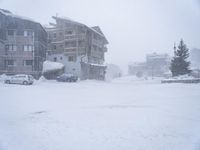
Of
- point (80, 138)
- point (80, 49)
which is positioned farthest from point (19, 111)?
point (80, 49)

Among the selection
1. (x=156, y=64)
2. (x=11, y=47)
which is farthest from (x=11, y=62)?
(x=156, y=64)

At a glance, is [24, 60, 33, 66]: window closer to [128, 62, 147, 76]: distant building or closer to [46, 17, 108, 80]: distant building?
[46, 17, 108, 80]: distant building

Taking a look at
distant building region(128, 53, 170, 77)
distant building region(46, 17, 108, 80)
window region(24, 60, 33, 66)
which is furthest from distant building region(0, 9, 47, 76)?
distant building region(128, 53, 170, 77)

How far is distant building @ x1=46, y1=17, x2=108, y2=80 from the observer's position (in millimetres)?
34812

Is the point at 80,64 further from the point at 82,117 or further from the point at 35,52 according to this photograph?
the point at 82,117

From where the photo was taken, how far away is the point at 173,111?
909 cm

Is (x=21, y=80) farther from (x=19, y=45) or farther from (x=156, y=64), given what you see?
(x=156, y=64)

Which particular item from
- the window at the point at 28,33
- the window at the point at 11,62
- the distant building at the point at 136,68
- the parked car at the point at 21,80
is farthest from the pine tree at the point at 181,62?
the distant building at the point at 136,68

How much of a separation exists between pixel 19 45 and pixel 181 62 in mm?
25933

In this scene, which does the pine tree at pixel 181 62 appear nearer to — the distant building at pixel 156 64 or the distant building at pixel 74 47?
the distant building at pixel 74 47

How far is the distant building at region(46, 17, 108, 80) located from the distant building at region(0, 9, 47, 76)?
16.9 ft

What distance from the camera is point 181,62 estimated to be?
28891 millimetres

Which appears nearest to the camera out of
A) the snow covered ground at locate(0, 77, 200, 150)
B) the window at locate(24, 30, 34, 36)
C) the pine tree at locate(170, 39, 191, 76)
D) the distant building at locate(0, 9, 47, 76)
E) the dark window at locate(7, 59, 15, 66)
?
the snow covered ground at locate(0, 77, 200, 150)

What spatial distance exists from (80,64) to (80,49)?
2.76m
